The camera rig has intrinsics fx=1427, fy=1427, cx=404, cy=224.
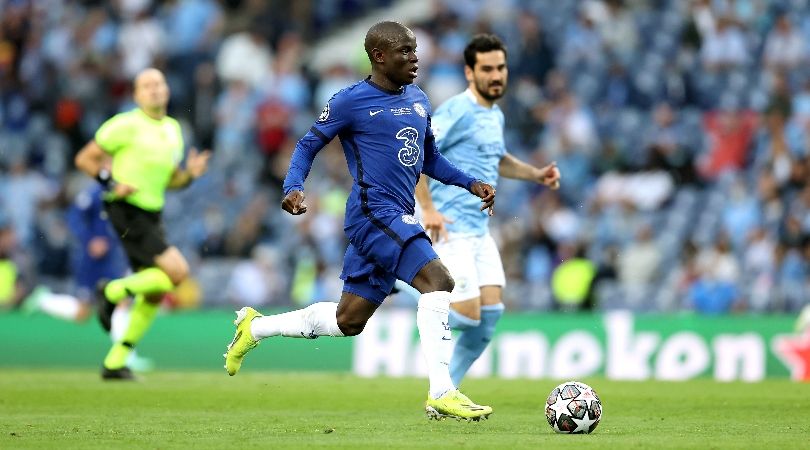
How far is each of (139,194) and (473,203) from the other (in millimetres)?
3945

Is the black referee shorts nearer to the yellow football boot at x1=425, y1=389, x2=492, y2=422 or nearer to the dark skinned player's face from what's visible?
the dark skinned player's face

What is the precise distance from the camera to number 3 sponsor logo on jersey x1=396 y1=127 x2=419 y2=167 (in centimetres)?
927

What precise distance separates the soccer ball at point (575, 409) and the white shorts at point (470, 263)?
2370mm

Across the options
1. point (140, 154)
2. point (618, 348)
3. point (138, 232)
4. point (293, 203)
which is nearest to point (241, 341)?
point (293, 203)

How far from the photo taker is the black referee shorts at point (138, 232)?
13.7 m

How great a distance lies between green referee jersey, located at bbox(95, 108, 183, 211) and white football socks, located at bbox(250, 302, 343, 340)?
4.17 metres

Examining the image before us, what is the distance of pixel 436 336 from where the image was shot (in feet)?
29.6

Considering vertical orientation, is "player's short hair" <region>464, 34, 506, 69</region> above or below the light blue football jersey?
above

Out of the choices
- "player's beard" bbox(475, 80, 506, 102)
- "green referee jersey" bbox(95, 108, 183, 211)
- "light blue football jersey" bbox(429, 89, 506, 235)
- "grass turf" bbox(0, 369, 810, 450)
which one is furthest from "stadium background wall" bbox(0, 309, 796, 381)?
"player's beard" bbox(475, 80, 506, 102)

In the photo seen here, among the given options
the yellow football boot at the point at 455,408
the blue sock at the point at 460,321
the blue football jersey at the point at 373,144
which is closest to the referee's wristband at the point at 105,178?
the blue sock at the point at 460,321

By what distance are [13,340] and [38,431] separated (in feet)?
35.7

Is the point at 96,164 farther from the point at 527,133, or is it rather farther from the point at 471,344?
the point at 527,133

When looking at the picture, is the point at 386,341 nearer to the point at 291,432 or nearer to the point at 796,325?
the point at 796,325

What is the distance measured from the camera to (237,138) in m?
23.8
